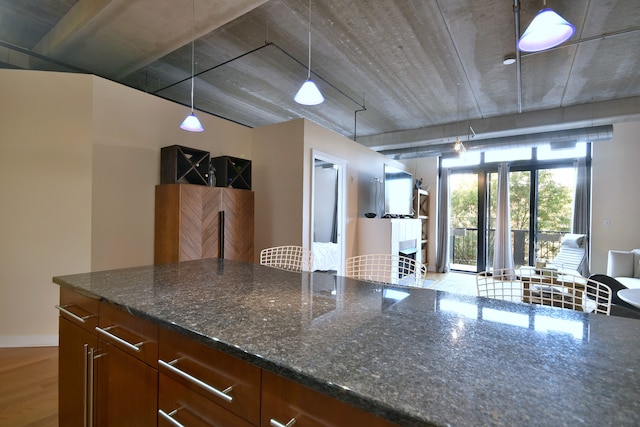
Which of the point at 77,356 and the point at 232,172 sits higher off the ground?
the point at 232,172

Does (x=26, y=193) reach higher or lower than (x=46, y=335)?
higher

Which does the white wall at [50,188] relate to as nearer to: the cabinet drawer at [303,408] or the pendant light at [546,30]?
the cabinet drawer at [303,408]

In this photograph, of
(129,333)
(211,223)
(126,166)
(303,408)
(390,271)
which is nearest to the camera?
(303,408)

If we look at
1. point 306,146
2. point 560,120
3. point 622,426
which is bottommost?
point 622,426

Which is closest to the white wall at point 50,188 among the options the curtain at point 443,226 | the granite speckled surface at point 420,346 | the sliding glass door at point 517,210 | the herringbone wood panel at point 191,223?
the herringbone wood panel at point 191,223

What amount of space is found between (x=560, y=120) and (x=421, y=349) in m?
5.82

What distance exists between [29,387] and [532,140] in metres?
7.39

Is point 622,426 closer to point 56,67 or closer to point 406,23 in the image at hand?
point 406,23

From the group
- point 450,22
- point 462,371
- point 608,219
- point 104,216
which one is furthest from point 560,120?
point 104,216

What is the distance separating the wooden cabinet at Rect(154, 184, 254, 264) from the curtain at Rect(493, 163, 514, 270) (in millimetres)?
5365

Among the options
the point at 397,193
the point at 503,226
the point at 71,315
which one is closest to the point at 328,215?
the point at 397,193

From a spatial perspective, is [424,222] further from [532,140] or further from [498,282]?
[498,282]

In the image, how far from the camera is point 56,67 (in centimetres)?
370

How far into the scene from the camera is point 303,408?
733 mm
